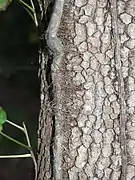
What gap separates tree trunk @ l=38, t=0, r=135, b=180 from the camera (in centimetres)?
Result: 124

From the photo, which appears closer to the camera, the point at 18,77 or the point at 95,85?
the point at 95,85

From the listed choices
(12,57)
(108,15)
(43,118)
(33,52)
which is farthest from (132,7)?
(12,57)

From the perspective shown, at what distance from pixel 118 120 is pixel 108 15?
26 cm

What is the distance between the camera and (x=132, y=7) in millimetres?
1232

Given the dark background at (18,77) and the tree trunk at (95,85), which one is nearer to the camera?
the tree trunk at (95,85)

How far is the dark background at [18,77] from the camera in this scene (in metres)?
2.92

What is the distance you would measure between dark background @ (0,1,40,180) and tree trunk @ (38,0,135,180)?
1.53m

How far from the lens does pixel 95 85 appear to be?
126 cm

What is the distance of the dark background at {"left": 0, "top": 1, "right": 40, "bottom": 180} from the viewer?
292 centimetres

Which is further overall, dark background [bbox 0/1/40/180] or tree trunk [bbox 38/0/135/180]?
dark background [bbox 0/1/40/180]

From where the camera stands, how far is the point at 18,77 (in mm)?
3244

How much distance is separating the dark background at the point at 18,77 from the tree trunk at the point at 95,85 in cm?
153

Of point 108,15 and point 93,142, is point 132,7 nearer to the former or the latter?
point 108,15

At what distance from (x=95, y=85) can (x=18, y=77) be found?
6.64ft
